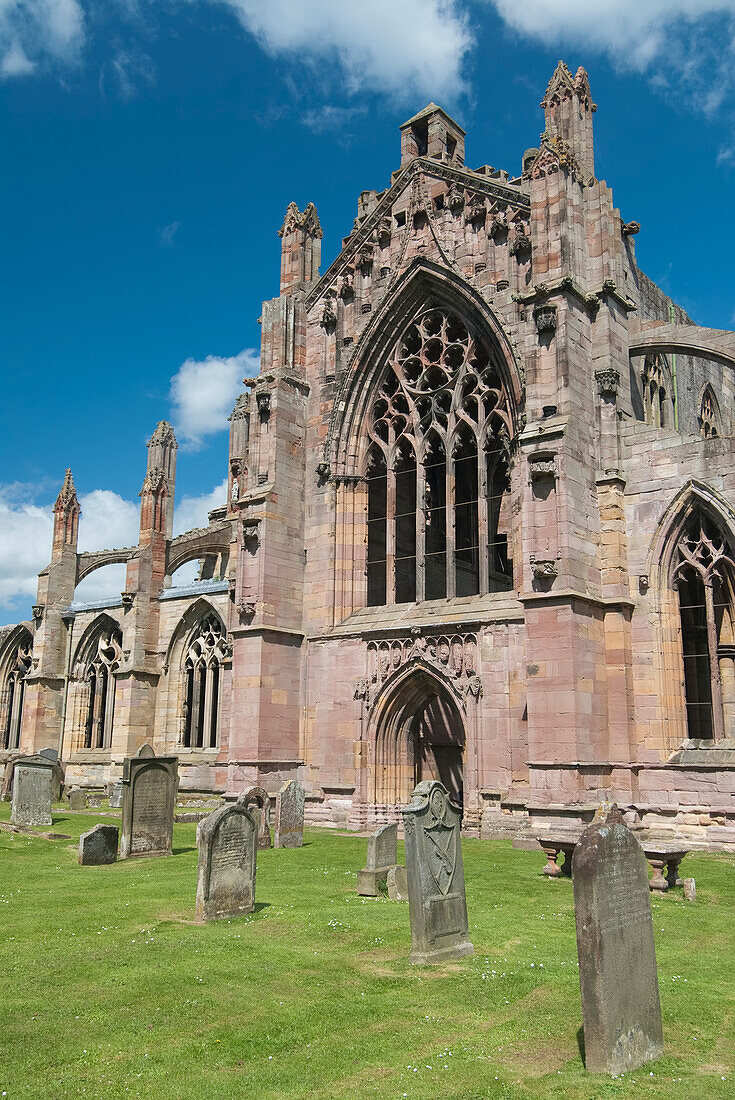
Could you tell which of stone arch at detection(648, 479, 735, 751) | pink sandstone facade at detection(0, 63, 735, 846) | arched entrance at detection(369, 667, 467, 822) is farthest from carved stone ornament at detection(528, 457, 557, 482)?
arched entrance at detection(369, 667, 467, 822)

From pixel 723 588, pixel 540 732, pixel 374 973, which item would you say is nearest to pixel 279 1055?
pixel 374 973

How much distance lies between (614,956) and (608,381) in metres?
15.0

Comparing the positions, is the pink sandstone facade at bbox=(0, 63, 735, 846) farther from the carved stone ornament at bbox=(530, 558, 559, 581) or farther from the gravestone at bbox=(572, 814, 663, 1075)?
the gravestone at bbox=(572, 814, 663, 1075)

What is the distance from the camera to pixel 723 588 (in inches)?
704

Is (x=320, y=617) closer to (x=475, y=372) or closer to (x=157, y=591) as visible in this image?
(x=475, y=372)

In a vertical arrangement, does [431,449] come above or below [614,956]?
above

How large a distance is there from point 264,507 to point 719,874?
12928mm

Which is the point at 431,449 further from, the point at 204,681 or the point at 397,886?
the point at 204,681

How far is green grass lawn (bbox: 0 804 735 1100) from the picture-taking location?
5.81 m

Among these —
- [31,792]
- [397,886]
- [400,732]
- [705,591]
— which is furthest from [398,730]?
[397,886]

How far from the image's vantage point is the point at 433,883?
8.51m

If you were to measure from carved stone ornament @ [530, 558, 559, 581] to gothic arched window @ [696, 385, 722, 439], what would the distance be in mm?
12305

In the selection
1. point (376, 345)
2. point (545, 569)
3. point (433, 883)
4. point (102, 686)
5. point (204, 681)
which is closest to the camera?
point (433, 883)

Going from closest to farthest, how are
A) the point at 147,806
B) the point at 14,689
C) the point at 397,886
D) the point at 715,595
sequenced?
1. the point at 397,886
2. the point at 147,806
3. the point at 715,595
4. the point at 14,689
